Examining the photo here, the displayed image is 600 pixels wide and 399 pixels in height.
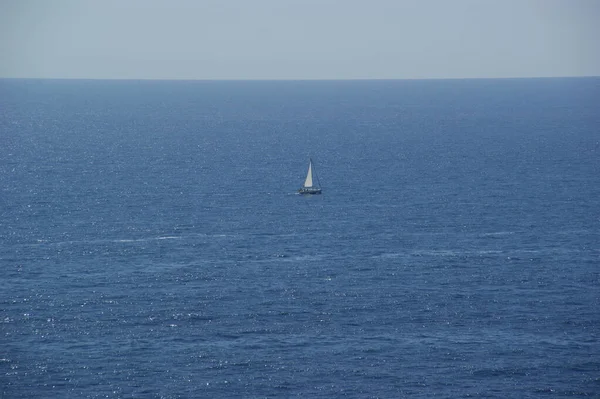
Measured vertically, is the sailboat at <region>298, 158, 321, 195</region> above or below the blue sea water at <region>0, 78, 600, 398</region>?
above

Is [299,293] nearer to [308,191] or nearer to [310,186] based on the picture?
[308,191]

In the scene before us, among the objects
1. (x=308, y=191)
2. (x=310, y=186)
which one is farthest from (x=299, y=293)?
(x=310, y=186)

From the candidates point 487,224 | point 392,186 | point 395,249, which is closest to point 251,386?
point 395,249

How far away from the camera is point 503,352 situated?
321 ft

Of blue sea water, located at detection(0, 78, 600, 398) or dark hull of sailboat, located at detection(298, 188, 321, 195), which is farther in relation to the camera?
dark hull of sailboat, located at detection(298, 188, 321, 195)

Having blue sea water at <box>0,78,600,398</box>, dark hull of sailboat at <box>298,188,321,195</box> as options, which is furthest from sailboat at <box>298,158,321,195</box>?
blue sea water at <box>0,78,600,398</box>

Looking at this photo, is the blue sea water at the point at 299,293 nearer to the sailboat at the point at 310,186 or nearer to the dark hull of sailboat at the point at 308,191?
the dark hull of sailboat at the point at 308,191

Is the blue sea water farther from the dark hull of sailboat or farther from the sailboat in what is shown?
the sailboat

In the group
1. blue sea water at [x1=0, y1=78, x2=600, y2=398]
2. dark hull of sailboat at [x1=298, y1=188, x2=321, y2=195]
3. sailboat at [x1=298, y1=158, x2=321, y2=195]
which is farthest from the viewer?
sailboat at [x1=298, y1=158, x2=321, y2=195]

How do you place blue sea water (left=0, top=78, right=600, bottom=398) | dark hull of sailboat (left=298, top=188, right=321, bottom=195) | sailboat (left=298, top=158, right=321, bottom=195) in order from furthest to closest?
sailboat (left=298, top=158, right=321, bottom=195)
dark hull of sailboat (left=298, top=188, right=321, bottom=195)
blue sea water (left=0, top=78, right=600, bottom=398)

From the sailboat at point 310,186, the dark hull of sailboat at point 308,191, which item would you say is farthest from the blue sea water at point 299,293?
the sailboat at point 310,186

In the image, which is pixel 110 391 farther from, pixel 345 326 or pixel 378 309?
pixel 378 309

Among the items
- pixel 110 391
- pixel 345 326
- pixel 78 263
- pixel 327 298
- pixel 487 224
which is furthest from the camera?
pixel 487 224

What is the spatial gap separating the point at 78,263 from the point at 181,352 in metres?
36.0
